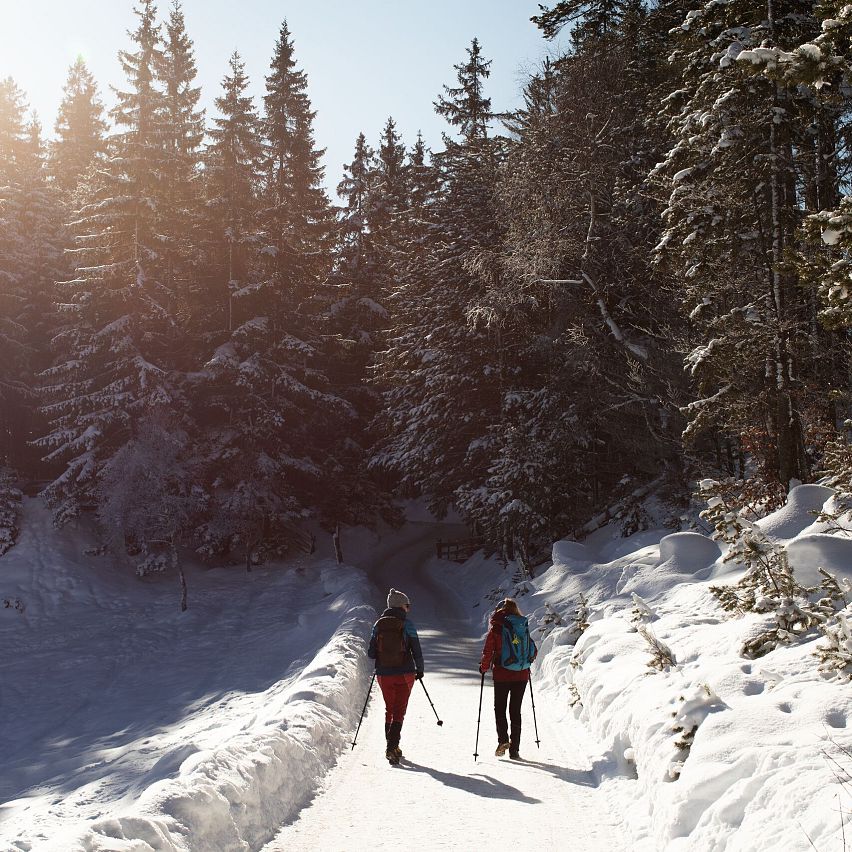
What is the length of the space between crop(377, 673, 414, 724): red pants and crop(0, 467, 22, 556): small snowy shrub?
84.7 ft

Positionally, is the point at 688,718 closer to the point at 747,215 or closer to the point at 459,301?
the point at 747,215

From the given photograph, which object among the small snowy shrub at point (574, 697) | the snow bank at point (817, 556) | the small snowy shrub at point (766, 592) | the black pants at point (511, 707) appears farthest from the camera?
the small snowy shrub at point (574, 697)

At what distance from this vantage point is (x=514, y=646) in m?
8.95

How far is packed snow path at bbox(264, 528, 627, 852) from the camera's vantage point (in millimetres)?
6238

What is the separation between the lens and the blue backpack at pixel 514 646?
8898 millimetres

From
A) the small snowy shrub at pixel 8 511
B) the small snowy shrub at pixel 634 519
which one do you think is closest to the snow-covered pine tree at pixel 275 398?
the small snowy shrub at pixel 8 511

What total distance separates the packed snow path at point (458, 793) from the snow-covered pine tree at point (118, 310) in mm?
21470

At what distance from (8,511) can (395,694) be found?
88.3ft

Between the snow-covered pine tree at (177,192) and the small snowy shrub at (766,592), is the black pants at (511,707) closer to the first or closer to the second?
the small snowy shrub at (766,592)

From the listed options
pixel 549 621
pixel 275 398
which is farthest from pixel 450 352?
pixel 549 621

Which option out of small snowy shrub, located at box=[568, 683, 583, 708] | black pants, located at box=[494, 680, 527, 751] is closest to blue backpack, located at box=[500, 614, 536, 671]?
black pants, located at box=[494, 680, 527, 751]

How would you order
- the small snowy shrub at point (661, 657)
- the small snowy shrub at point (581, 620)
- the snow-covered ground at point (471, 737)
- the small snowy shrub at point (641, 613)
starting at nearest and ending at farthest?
the snow-covered ground at point (471, 737) < the small snowy shrub at point (661, 657) < the small snowy shrub at point (641, 613) < the small snowy shrub at point (581, 620)

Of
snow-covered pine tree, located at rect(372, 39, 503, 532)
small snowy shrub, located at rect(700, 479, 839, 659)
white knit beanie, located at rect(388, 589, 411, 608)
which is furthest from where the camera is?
snow-covered pine tree, located at rect(372, 39, 503, 532)

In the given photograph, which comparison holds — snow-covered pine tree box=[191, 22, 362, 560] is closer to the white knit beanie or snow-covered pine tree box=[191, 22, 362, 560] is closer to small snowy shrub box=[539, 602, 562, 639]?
small snowy shrub box=[539, 602, 562, 639]
